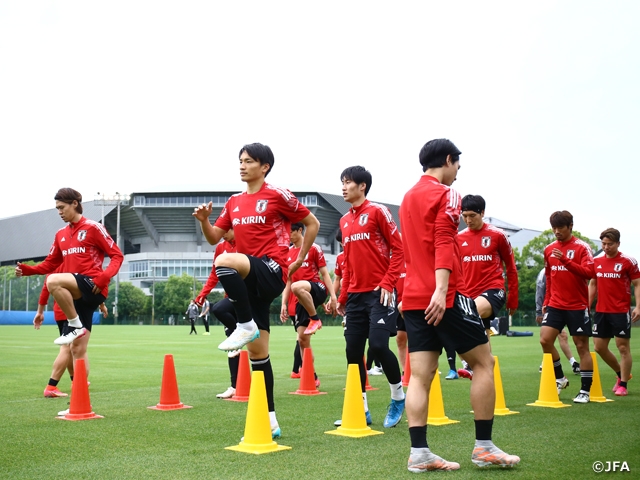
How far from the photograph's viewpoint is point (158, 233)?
116 m

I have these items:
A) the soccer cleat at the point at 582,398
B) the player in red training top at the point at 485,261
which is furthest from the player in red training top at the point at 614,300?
the player in red training top at the point at 485,261

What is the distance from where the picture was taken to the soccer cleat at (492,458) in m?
4.70

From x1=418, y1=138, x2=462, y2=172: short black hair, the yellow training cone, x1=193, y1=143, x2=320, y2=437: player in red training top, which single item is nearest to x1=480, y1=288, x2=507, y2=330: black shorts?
the yellow training cone

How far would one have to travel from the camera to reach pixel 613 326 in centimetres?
988

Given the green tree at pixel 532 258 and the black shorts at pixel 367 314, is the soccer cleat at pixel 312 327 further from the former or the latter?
the green tree at pixel 532 258

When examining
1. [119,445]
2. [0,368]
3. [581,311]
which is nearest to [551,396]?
[581,311]

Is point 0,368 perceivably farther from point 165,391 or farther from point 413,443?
point 413,443

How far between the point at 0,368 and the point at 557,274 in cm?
1096

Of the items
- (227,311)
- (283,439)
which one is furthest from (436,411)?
(227,311)

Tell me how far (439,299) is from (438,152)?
1.15 metres

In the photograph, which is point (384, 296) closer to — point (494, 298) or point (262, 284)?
point (262, 284)

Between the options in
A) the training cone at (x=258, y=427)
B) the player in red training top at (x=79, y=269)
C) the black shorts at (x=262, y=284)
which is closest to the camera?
the training cone at (x=258, y=427)

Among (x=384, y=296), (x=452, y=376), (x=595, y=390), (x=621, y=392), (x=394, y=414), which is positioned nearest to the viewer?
(x=384, y=296)

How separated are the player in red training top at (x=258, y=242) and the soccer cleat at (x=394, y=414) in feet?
3.95
